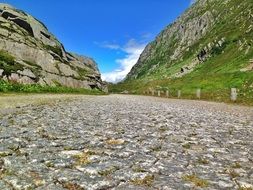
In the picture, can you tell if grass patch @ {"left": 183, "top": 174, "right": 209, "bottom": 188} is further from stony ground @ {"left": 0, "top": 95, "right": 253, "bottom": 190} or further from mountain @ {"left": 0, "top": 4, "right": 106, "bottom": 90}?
mountain @ {"left": 0, "top": 4, "right": 106, "bottom": 90}

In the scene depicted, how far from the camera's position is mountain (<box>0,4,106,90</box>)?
79.1m

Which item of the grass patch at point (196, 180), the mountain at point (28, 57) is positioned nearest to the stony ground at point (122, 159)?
the grass patch at point (196, 180)

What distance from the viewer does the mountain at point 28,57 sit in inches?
3113

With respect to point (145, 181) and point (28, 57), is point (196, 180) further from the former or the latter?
point (28, 57)

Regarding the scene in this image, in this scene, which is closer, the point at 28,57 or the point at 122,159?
the point at 122,159

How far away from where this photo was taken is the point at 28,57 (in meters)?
107

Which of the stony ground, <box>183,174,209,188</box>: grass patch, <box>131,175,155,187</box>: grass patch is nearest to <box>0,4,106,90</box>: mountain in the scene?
the stony ground

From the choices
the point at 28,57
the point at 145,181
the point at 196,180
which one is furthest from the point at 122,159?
the point at 28,57

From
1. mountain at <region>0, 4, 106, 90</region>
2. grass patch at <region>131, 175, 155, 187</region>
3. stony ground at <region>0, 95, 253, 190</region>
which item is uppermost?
mountain at <region>0, 4, 106, 90</region>

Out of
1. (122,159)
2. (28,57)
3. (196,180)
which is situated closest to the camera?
(196,180)

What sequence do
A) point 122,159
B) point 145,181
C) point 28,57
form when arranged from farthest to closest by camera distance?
point 28,57 → point 122,159 → point 145,181

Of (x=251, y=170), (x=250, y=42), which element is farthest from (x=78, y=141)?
(x=250, y=42)

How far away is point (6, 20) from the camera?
12975cm

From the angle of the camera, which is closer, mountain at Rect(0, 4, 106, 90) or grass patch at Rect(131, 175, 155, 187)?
grass patch at Rect(131, 175, 155, 187)
